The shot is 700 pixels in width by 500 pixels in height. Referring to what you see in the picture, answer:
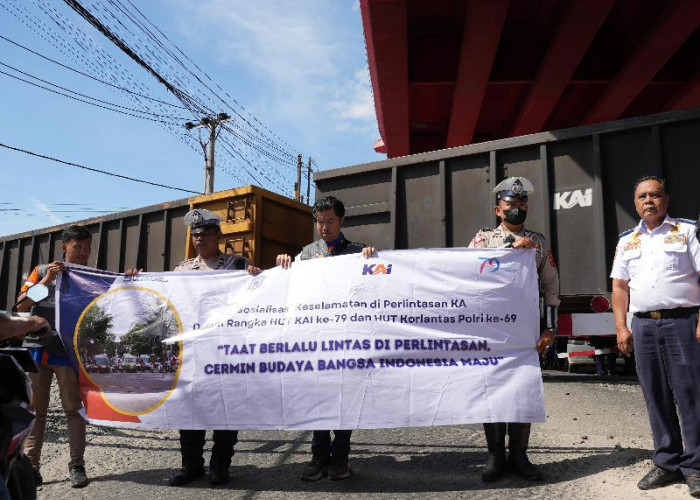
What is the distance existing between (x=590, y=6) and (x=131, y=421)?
7663 mm

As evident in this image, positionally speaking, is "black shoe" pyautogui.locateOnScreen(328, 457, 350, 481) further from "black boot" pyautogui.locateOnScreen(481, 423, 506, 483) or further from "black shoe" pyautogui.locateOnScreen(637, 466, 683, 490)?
"black shoe" pyautogui.locateOnScreen(637, 466, 683, 490)

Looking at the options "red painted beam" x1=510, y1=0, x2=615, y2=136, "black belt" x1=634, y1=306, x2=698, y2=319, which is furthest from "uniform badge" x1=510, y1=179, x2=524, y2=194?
"red painted beam" x1=510, y1=0, x2=615, y2=136

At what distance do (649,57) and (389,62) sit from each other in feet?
Answer: 13.4

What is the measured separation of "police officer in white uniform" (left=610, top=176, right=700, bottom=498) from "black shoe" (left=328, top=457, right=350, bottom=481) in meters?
1.80

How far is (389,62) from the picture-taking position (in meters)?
9.17

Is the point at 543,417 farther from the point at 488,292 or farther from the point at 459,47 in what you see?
the point at 459,47

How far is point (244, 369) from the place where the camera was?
3.87 meters

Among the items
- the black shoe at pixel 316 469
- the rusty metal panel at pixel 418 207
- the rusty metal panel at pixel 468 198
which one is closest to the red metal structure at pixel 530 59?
the rusty metal panel at pixel 418 207

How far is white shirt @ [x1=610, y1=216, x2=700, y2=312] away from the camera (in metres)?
3.28

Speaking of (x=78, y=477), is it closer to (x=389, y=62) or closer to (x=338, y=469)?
(x=338, y=469)

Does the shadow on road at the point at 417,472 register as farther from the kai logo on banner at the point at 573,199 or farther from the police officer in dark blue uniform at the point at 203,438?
the kai logo on banner at the point at 573,199

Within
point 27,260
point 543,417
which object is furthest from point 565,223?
point 27,260

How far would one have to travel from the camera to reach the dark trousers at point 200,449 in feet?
12.7

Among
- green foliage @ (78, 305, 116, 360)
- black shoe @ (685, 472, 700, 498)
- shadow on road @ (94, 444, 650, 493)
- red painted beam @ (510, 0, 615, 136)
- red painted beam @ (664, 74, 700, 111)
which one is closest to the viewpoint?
black shoe @ (685, 472, 700, 498)
